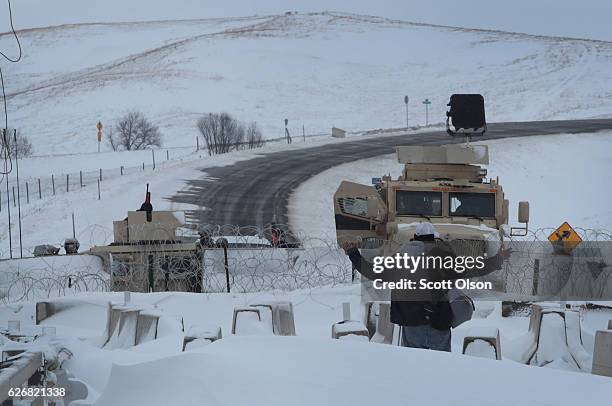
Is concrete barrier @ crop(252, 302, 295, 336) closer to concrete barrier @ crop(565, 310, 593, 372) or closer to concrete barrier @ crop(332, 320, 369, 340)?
concrete barrier @ crop(332, 320, 369, 340)

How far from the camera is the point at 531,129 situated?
60281mm

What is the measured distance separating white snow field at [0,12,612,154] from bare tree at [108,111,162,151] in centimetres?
160

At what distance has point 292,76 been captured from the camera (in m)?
111

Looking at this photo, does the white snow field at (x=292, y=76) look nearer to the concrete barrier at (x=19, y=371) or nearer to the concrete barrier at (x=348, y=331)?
the concrete barrier at (x=348, y=331)

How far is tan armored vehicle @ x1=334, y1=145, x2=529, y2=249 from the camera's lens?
55.6ft

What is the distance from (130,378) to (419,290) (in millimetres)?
2470

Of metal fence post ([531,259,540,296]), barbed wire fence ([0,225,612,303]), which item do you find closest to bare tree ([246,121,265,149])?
barbed wire fence ([0,225,612,303])

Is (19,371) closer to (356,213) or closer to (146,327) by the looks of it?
(146,327)

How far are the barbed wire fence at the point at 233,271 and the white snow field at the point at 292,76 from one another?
207 ft

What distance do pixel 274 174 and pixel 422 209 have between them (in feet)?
93.1

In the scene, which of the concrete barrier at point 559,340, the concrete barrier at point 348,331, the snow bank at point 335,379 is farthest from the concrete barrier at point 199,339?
the concrete barrier at point 559,340

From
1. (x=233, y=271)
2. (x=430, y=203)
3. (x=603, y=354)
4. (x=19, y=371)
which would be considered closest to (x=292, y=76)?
(x=430, y=203)

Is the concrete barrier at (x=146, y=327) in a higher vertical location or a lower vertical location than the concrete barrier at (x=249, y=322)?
lower

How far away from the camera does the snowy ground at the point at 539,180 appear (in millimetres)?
37562
